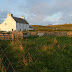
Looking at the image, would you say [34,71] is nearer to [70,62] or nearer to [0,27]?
[70,62]

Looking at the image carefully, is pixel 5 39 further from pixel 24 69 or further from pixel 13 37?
pixel 24 69

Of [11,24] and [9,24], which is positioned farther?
[9,24]

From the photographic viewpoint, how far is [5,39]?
1291cm

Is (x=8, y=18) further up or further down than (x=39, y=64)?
further up

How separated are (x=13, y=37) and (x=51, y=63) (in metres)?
9.37

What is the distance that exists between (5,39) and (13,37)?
134 cm

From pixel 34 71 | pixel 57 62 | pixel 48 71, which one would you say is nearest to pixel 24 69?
pixel 34 71

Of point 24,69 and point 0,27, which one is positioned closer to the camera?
point 24,69

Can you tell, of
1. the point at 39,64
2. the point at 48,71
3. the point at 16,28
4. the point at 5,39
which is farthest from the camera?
the point at 16,28

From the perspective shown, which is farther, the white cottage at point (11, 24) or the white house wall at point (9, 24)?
the white house wall at point (9, 24)

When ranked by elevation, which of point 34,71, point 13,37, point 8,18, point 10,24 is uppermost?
point 8,18

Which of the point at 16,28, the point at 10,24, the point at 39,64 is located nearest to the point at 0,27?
the point at 10,24

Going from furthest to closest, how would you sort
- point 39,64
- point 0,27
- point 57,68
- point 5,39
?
point 0,27, point 5,39, point 39,64, point 57,68

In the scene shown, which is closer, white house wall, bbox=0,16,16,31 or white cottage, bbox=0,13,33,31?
white cottage, bbox=0,13,33,31
